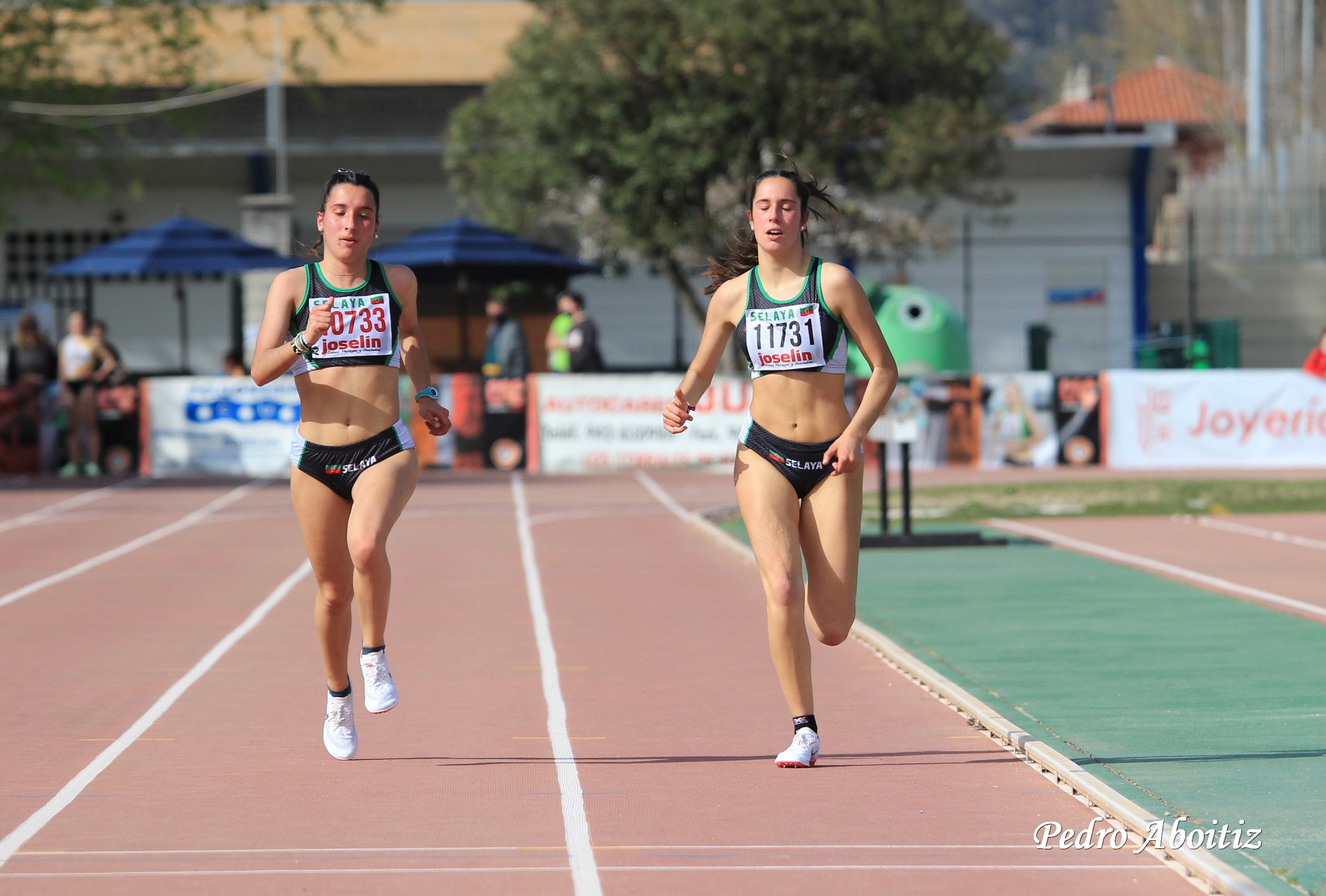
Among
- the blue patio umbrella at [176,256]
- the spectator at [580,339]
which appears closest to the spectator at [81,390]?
the blue patio umbrella at [176,256]

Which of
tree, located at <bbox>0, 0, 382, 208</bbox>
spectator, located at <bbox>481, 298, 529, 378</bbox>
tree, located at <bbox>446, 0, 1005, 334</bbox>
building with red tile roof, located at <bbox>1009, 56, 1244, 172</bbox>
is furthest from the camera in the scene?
building with red tile roof, located at <bbox>1009, 56, 1244, 172</bbox>

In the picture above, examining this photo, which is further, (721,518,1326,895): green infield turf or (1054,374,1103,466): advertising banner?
(1054,374,1103,466): advertising banner

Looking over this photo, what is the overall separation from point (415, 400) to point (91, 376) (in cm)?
1794

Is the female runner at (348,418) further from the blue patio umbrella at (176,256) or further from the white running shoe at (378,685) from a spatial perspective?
the blue patio umbrella at (176,256)

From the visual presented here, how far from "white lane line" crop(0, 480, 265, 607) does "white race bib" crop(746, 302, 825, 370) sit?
6931 mm

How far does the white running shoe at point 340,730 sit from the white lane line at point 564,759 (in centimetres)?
75

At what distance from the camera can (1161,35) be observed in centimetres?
7062

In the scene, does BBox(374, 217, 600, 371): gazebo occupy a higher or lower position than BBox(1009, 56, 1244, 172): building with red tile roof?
lower

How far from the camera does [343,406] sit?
21.6 feet

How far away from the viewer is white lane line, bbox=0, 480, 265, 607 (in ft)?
41.1

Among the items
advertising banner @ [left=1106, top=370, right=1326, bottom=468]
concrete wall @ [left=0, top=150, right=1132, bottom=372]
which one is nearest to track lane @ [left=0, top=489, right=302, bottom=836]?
advertising banner @ [left=1106, top=370, right=1326, bottom=468]

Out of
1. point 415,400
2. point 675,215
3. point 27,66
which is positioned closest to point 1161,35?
point 675,215

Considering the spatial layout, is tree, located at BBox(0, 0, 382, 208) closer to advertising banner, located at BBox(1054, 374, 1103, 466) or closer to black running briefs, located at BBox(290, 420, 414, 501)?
advertising banner, located at BBox(1054, 374, 1103, 466)

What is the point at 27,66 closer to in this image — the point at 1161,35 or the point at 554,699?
the point at 554,699
